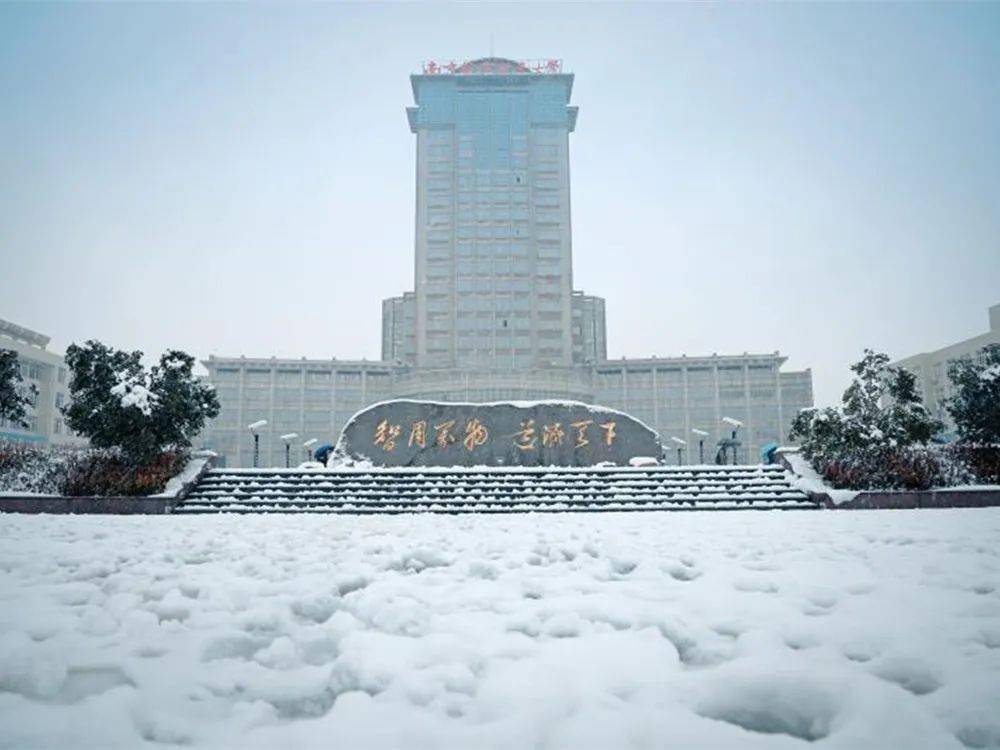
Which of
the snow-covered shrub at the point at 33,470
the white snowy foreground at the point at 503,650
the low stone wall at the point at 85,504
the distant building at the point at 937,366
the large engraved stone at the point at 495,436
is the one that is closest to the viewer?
the white snowy foreground at the point at 503,650

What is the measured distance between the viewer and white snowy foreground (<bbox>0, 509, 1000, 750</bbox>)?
6.09 ft

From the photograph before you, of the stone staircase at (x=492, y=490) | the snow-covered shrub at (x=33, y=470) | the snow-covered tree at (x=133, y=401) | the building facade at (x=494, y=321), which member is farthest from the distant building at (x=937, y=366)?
the snow-covered shrub at (x=33, y=470)

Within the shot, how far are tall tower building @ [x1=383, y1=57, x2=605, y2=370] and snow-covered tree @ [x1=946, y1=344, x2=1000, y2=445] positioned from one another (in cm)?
6268

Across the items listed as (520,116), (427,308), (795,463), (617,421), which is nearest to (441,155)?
(520,116)

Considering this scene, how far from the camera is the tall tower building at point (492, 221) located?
263ft

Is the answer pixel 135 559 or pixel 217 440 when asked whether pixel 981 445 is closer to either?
pixel 135 559

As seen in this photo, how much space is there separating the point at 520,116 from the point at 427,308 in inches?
1131

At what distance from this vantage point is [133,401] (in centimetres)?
1592

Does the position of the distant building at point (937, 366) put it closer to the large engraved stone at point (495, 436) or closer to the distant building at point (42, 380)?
the large engraved stone at point (495, 436)

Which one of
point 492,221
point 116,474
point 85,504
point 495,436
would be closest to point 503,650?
point 85,504

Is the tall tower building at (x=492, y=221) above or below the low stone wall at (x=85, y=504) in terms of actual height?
above

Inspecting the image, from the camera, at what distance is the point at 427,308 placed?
8012 cm

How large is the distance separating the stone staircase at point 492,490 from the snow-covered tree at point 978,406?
5.31 meters

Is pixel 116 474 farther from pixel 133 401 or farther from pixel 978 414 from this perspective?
pixel 978 414
